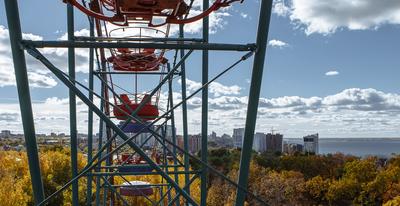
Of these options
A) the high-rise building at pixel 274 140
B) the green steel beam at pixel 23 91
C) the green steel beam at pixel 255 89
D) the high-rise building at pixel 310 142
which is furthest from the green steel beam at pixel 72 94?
the high-rise building at pixel 274 140

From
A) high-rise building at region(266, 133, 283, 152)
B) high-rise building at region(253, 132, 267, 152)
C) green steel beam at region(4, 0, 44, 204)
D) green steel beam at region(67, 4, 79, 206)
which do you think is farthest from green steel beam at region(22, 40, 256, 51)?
high-rise building at region(253, 132, 267, 152)

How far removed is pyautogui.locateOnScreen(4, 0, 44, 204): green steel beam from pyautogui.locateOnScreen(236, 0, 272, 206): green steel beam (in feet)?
5.85

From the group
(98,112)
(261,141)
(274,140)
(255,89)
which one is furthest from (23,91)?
(261,141)

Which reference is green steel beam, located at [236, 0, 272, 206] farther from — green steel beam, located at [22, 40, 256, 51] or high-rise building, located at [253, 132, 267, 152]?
high-rise building, located at [253, 132, 267, 152]

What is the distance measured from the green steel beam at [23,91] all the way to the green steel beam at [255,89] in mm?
1783

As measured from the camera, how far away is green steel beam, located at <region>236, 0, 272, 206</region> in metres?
4.11

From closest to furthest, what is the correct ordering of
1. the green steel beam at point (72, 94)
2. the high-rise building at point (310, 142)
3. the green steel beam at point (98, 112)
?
the green steel beam at point (98, 112)
the green steel beam at point (72, 94)
the high-rise building at point (310, 142)

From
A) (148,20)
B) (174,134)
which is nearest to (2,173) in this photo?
(174,134)

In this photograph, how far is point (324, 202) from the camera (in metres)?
41.7

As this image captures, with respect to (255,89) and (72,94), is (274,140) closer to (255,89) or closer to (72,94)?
(72,94)

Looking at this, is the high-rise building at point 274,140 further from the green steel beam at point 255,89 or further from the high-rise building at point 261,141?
→ the green steel beam at point 255,89

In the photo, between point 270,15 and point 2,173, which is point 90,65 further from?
point 2,173

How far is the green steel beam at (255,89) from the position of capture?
411 cm

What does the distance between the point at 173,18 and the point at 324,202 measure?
39695 mm
